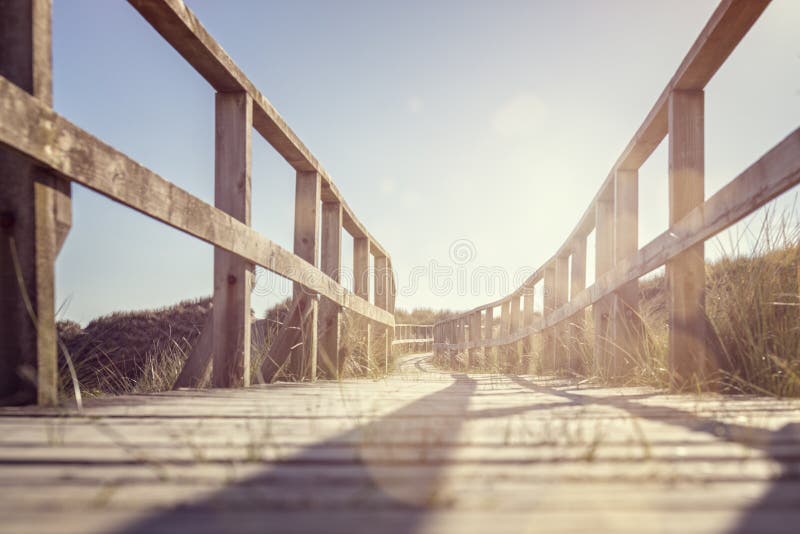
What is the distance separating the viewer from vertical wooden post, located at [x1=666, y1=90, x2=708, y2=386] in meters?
2.75

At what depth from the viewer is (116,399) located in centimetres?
204

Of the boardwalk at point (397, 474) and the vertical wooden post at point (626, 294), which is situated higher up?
the vertical wooden post at point (626, 294)

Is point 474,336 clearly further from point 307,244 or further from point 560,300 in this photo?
point 307,244

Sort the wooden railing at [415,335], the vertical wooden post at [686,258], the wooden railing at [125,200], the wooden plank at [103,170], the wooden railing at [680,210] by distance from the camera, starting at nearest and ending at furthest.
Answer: the wooden plank at [103,170]
the wooden railing at [125,200]
the wooden railing at [680,210]
the vertical wooden post at [686,258]
the wooden railing at [415,335]

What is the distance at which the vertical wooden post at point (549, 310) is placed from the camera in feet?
22.3

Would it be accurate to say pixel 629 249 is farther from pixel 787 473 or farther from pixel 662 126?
pixel 787 473

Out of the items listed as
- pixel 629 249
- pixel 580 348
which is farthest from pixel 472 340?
pixel 629 249

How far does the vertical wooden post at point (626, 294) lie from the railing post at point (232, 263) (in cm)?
251

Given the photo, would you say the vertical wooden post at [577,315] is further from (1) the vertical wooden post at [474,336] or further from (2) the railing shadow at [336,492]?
(1) the vertical wooden post at [474,336]

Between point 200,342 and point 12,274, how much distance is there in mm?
1295

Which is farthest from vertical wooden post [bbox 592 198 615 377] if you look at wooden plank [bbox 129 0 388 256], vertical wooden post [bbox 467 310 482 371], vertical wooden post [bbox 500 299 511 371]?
vertical wooden post [bbox 467 310 482 371]

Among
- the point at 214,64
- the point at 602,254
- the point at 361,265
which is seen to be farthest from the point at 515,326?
the point at 214,64

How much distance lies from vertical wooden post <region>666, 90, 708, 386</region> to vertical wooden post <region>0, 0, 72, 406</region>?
2568 millimetres

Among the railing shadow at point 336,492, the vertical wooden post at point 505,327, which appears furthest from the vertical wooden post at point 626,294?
the vertical wooden post at point 505,327
